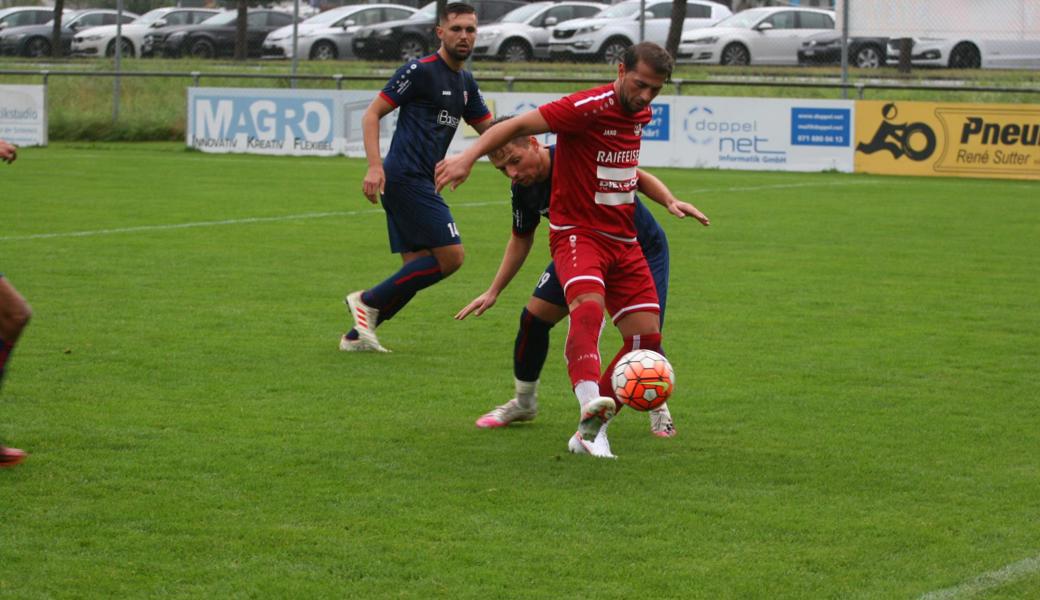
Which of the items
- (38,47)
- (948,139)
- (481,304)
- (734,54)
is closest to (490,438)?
(481,304)

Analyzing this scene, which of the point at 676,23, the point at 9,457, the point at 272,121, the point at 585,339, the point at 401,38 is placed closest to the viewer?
the point at 9,457

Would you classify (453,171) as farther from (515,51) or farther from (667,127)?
(515,51)

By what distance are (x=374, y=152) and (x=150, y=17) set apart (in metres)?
26.2

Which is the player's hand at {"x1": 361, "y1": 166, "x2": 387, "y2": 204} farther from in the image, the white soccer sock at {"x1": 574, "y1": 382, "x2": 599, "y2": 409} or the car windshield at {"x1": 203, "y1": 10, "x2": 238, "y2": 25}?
the car windshield at {"x1": 203, "y1": 10, "x2": 238, "y2": 25}

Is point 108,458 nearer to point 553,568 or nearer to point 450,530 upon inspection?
point 450,530

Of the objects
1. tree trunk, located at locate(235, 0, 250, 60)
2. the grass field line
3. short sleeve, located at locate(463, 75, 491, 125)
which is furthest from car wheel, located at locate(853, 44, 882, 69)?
the grass field line

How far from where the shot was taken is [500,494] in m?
5.59

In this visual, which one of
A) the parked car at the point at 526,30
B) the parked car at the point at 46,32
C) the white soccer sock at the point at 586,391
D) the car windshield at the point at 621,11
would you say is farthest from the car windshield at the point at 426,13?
the white soccer sock at the point at 586,391

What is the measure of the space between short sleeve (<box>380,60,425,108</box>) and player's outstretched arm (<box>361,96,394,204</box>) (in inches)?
3.2

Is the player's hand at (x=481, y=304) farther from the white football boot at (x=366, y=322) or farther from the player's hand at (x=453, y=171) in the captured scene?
the white football boot at (x=366, y=322)

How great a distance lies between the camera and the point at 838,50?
2797 cm

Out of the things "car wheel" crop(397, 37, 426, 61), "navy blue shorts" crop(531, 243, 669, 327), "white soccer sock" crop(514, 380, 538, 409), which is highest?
"car wheel" crop(397, 37, 426, 61)

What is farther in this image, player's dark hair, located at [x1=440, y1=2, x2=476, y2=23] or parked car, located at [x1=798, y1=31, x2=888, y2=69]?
parked car, located at [x1=798, y1=31, x2=888, y2=69]

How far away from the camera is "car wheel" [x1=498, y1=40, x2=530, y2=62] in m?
29.7
